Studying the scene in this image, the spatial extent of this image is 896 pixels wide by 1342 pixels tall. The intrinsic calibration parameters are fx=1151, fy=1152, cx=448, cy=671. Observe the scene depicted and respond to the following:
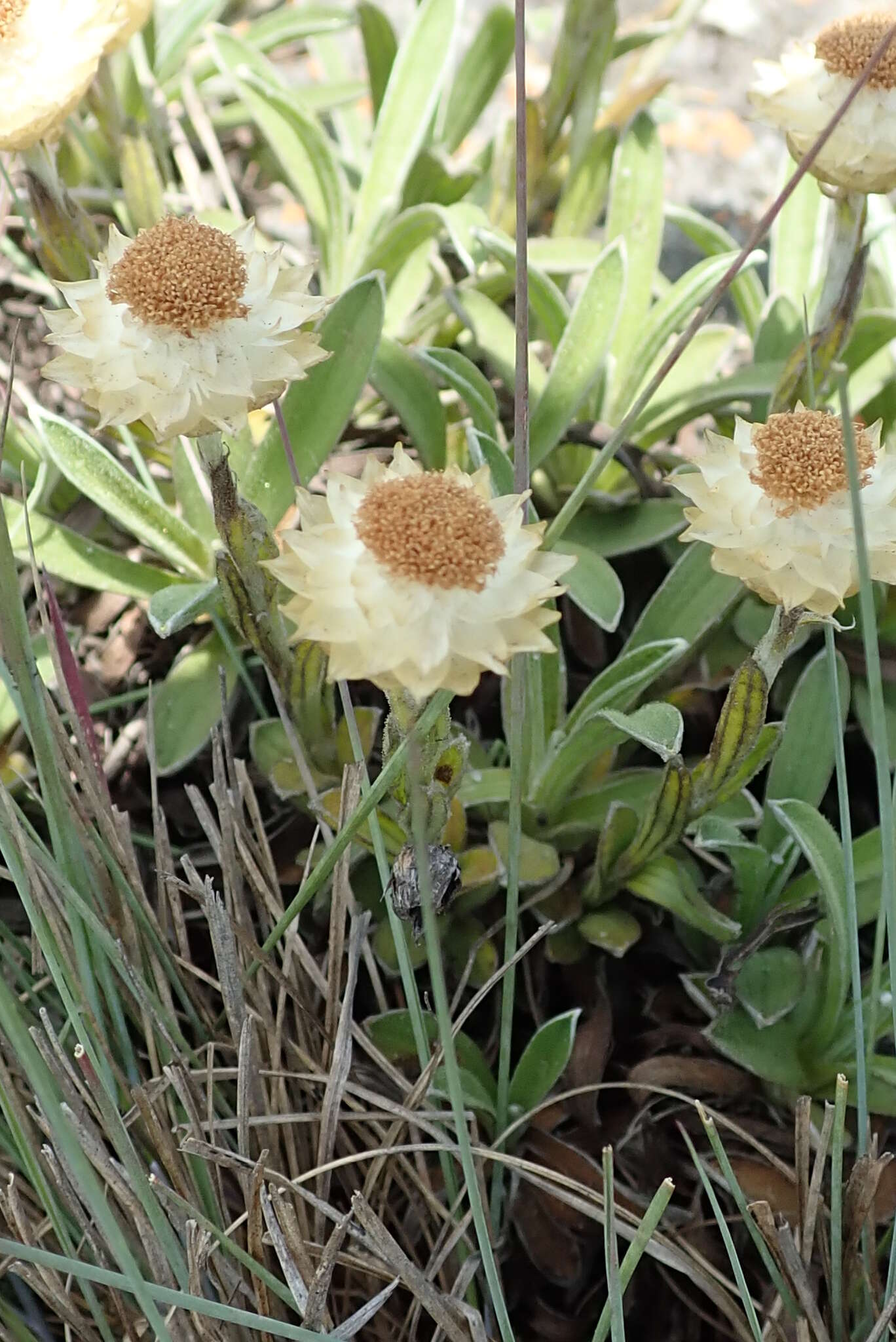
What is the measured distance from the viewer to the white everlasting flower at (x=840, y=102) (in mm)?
1081

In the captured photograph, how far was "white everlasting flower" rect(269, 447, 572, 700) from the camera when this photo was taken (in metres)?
0.70

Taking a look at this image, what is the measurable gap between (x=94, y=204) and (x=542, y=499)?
2.78 feet

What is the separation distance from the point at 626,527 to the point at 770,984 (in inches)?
22.2

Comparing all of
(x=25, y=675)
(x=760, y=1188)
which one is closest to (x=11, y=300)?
(x=25, y=675)

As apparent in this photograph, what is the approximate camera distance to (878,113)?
1.09 m

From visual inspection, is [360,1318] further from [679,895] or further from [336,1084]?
[679,895]

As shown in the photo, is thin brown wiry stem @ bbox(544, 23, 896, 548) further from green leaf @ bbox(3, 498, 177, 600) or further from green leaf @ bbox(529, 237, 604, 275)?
green leaf @ bbox(529, 237, 604, 275)

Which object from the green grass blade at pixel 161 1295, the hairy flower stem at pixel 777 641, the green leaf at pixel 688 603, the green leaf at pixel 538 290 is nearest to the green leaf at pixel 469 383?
the green leaf at pixel 538 290

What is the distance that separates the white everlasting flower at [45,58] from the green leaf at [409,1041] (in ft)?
2.87

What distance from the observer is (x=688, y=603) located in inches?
51.2

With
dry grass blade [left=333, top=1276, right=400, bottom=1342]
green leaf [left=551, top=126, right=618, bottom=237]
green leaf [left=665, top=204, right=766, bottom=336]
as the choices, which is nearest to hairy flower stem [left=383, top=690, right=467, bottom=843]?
dry grass blade [left=333, top=1276, right=400, bottom=1342]

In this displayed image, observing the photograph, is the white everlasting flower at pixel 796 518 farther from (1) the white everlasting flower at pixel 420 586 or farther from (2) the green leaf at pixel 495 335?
(2) the green leaf at pixel 495 335

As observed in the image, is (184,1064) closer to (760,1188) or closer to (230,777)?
(230,777)

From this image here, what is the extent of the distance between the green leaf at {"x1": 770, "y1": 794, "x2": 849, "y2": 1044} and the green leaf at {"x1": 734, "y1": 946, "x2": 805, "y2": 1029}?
0.11 ft
